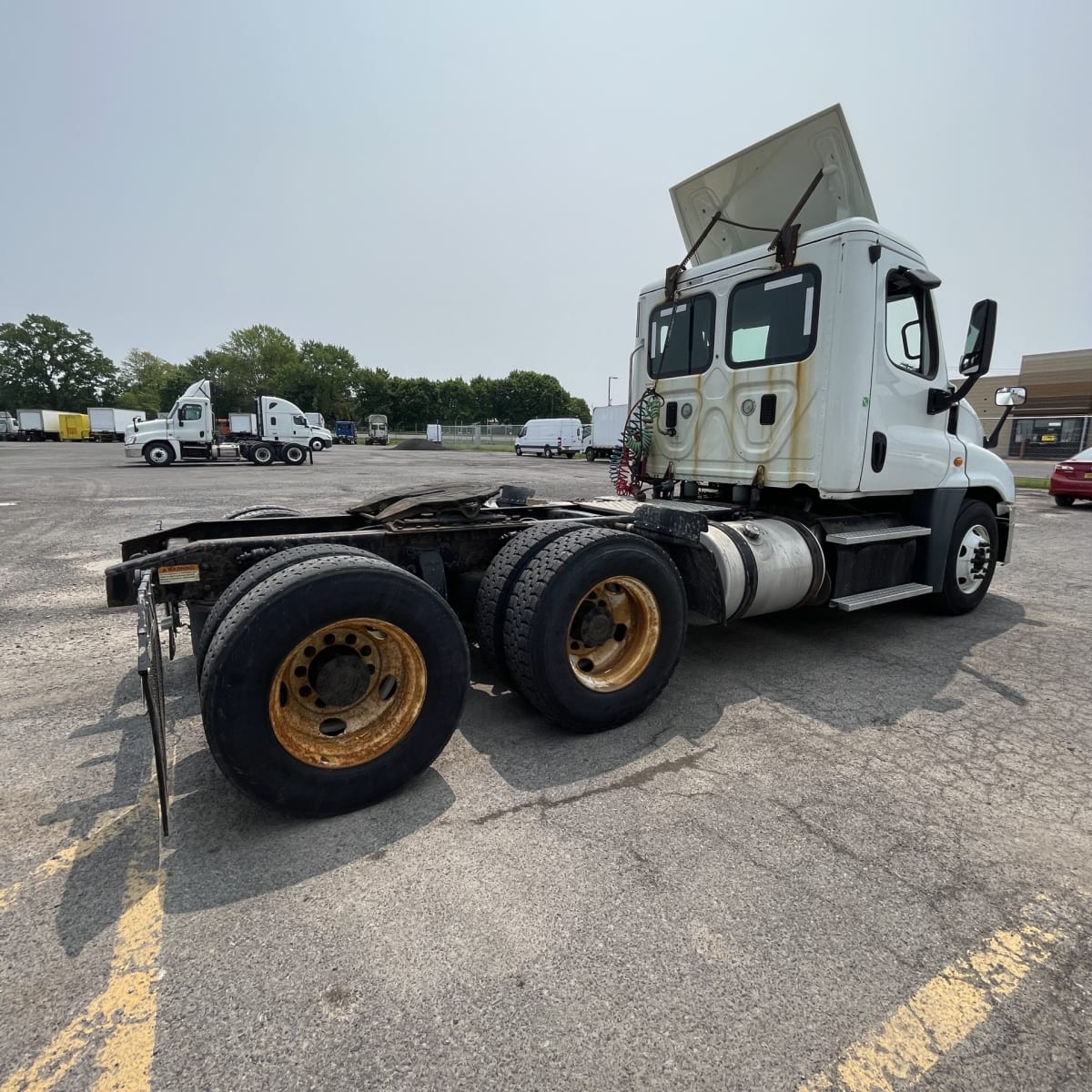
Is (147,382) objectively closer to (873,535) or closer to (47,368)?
(47,368)

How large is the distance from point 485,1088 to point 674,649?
8.15 ft

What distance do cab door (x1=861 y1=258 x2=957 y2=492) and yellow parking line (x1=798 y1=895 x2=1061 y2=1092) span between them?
10.8 ft

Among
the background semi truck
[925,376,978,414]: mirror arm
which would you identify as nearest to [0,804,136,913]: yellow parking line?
[925,376,978,414]: mirror arm

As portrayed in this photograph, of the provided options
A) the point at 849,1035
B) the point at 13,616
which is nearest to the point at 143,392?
the point at 13,616

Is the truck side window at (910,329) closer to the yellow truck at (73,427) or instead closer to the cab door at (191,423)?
the cab door at (191,423)

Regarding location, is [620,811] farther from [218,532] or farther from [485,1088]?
[218,532]

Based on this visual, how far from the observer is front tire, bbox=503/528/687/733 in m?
3.29

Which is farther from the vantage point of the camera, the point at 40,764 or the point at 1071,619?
the point at 1071,619

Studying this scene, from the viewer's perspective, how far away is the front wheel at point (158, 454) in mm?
27125

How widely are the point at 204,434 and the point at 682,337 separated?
2866 cm

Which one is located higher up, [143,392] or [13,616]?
[143,392]

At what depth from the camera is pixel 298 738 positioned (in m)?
2.69

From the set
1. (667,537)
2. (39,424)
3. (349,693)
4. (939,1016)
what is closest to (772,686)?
(667,537)

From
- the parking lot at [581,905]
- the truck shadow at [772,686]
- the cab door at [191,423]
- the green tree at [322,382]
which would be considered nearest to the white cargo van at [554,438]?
the cab door at [191,423]
